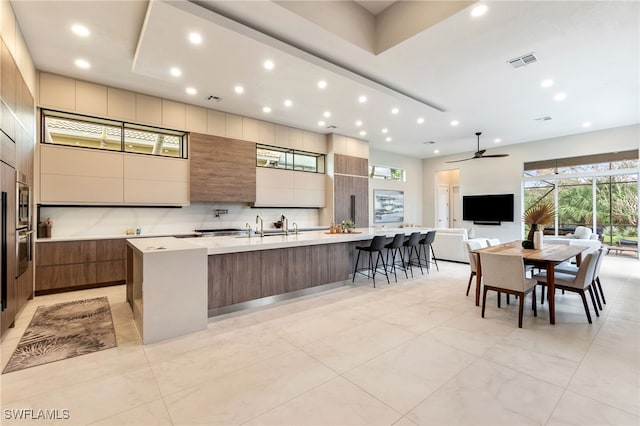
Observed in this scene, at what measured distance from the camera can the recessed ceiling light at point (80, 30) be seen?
10.8 ft

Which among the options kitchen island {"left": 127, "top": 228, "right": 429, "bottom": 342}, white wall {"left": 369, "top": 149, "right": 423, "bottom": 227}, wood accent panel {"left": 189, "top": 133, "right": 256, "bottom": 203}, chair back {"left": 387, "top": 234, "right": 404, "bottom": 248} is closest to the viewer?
kitchen island {"left": 127, "top": 228, "right": 429, "bottom": 342}

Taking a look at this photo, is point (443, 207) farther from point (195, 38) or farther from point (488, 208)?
point (195, 38)

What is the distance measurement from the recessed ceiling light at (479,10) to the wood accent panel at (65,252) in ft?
19.5

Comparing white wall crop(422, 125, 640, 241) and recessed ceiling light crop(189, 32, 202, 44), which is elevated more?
recessed ceiling light crop(189, 32, 202, 44)

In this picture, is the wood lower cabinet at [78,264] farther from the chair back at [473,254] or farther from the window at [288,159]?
the chair back at [473,254]

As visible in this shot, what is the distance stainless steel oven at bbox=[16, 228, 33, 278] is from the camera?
3178 mm

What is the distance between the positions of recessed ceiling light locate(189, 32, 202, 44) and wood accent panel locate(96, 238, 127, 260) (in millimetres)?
3396

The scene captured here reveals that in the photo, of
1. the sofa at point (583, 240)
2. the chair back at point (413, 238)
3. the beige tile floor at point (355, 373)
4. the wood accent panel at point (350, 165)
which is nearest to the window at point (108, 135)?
the beige tile floor at point (355, 373)

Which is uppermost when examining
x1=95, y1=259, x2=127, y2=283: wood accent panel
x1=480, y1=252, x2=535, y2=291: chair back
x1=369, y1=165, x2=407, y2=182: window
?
x1=369, y1=165, x2=407, y2=182: window

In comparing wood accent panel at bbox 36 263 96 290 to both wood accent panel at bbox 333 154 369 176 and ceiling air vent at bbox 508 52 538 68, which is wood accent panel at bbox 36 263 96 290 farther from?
ceiling air vent at bbox 508 52 538 68

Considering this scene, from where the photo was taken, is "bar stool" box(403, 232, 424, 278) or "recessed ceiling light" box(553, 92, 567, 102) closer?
"recessed ceiling light" box(553, 92, 567, 102)

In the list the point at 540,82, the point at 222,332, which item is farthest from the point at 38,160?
the point at 540,82

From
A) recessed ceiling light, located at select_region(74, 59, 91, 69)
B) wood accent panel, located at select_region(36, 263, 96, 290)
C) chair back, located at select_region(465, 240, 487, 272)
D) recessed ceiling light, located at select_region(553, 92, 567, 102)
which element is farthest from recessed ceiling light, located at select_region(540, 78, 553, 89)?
wood accent panel, located at select_region(36, 263, 96, 290)

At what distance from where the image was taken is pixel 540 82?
454 cm
